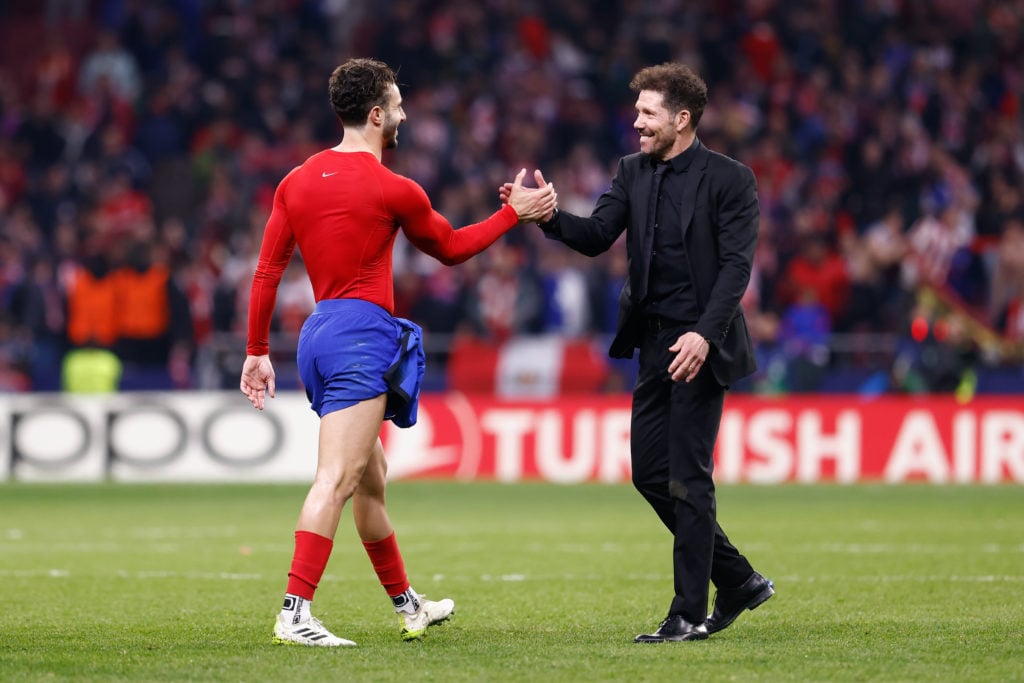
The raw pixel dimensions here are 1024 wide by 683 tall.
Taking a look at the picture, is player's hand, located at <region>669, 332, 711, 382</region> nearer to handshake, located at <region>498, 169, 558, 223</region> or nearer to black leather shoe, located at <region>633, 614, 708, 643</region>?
handshake, located at <region>498, 169, 558, 223</region>

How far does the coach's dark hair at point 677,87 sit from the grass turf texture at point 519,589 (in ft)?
7.35

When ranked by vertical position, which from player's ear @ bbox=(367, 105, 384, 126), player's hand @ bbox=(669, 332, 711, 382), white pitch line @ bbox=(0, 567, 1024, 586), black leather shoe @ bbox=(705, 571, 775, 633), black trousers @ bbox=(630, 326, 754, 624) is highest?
player's ear @ bbox=(367, 105, 384, 126)

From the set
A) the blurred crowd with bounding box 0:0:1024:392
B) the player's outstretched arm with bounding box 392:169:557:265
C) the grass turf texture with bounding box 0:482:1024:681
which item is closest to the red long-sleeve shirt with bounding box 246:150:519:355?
the player's outstretched arm with bounding box 392:169:557:265

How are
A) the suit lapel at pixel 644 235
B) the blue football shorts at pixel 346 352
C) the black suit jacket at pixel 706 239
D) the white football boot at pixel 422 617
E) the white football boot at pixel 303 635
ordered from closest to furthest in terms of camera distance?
the white football boot at pixel 303 635 < the blue football shorts at pixel 346 352 < the black suit jacket at pixel 706 239 < the white football boot at pixel 422 617 < the suit lapel at pixel 644 235

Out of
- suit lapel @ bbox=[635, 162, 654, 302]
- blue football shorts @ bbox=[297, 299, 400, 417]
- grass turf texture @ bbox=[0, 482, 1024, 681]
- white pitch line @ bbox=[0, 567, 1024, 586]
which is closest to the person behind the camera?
grass turf texture @ bbox=[0, 482, 1024, 681]

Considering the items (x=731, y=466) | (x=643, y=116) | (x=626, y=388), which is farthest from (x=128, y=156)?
(x=643, y=116)

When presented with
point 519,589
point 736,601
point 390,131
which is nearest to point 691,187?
point 390,131

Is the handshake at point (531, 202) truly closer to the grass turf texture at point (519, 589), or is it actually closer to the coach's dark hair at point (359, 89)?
the coach's dark hair at point (359, 89)

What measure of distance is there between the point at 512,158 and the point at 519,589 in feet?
48.8

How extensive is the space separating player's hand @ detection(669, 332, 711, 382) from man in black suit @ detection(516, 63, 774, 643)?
0.04 metres

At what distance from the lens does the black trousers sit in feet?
22.2

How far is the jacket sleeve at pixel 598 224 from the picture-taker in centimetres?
701

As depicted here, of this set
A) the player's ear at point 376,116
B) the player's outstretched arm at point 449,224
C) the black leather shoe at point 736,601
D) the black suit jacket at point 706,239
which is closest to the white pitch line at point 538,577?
the black leather shoe at point 736,601

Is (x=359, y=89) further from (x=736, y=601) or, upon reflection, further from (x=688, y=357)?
(x=736, y=601)
